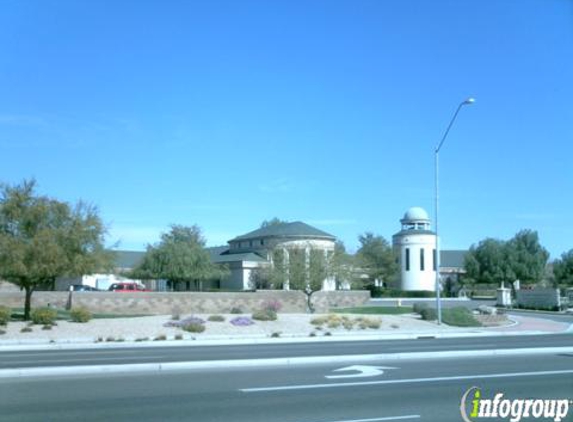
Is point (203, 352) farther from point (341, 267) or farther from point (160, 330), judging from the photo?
point (341, 267)

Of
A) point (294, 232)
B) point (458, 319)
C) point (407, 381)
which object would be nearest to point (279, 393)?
point (407, 381)

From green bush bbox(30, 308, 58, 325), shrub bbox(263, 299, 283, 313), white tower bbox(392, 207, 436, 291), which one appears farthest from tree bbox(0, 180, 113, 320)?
white tower bbox(392, 207, 436, 291)

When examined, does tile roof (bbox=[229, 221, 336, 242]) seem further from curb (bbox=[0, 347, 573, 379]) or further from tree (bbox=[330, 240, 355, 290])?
curb (bbox=[0, 347, 573, 379])

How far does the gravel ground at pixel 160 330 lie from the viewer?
2856 cm

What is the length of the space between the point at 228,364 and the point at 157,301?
2718 centimetres

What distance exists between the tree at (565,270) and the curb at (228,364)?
232ft

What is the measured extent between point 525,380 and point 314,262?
108 ft

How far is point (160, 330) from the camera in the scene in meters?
31.0

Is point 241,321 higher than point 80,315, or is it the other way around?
point 80,315

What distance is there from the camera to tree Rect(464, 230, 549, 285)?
275 ft

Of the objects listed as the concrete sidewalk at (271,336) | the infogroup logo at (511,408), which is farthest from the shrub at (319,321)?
the infogroup logo at (511,408)

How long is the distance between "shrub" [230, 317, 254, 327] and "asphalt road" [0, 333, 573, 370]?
5984 millimetres

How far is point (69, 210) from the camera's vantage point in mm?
33562

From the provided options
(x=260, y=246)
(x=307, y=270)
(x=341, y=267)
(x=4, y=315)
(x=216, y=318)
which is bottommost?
(x=216, y=318)
